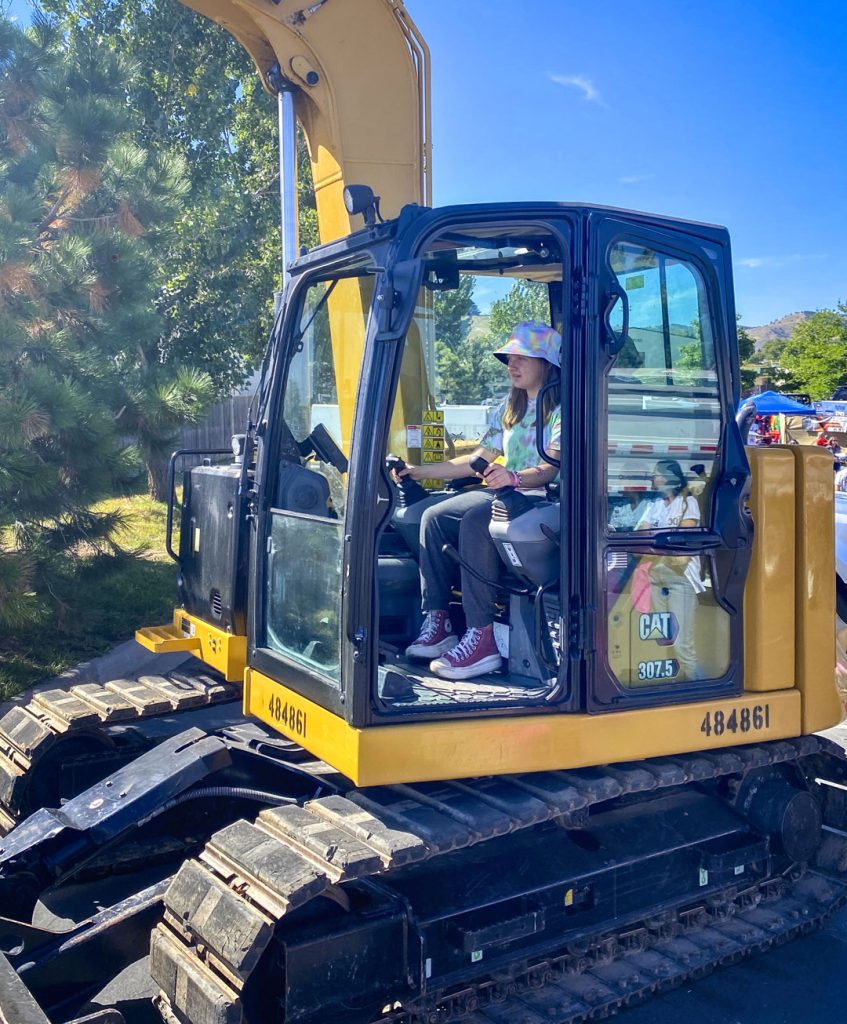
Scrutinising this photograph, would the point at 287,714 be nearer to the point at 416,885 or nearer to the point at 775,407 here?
the point at 416,885

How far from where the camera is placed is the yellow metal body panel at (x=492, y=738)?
3.45 metres

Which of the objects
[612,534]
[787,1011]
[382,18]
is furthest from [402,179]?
[787,1011]

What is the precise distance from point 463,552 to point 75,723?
2135 millimetres

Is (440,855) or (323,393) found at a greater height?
(323,393)

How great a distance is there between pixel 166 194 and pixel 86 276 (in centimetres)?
110

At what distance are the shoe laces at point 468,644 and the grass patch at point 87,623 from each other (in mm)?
4081

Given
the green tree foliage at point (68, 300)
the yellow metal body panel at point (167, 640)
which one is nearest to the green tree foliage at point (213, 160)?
the green tree foliage at point (68, 300)

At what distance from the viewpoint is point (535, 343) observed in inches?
157

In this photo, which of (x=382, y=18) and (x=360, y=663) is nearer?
(x=360, y=663)

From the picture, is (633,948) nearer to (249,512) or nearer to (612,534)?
(612,534)

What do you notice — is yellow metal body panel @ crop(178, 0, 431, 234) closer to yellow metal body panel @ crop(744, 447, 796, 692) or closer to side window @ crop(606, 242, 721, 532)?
side window @ crop(606, 242, 721, 532)

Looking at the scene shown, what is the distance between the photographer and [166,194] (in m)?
7.47

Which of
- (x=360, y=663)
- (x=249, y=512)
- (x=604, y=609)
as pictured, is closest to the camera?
(x=360, y=663)

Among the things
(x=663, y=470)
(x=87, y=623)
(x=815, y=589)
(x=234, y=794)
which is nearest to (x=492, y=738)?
(x=234, y=794)
